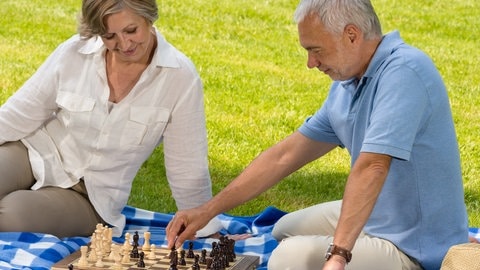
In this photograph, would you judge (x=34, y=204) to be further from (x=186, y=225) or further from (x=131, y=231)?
(x=186, y=225)

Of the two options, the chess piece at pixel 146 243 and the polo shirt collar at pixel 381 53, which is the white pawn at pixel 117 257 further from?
the polo shirt collar at pixel 381 53

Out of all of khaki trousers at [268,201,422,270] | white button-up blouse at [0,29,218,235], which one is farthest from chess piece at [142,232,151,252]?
khaki trousers at [268,201,422,270]

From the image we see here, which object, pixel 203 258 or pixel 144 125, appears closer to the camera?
pixel 203 258

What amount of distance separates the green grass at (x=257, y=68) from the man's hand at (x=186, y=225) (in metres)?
1.43

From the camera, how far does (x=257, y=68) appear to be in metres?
10.2

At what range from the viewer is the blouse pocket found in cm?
535

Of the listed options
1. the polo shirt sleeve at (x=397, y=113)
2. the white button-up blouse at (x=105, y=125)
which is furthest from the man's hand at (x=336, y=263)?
the white button-up blouse at (x=105, y=125)

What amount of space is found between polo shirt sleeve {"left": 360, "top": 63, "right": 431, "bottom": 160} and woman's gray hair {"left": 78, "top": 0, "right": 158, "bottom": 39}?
1239mm

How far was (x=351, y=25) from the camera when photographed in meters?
4.31

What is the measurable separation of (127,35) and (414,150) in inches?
56.2

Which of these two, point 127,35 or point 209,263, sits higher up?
point 127,35

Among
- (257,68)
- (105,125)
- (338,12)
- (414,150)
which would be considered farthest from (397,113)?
(257,68)

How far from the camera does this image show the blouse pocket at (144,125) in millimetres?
5352

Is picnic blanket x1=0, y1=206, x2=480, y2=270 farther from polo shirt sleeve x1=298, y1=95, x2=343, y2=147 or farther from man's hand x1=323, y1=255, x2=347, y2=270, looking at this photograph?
man's hand x1=323, y1=255, x2=347, y2=270
